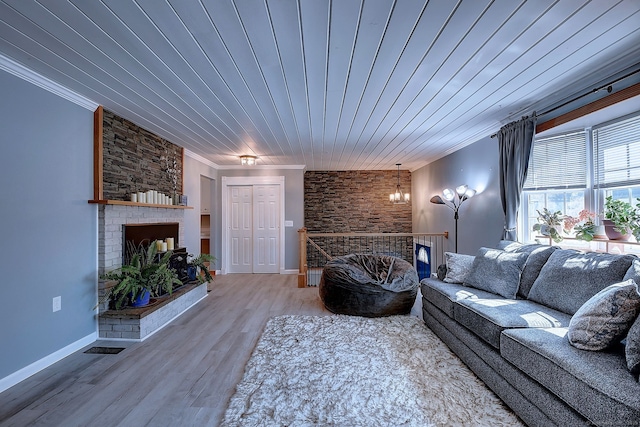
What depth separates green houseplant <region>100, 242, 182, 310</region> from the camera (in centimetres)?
285

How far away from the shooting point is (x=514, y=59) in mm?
1931

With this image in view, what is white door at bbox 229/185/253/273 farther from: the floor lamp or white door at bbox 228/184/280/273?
the floor lamp

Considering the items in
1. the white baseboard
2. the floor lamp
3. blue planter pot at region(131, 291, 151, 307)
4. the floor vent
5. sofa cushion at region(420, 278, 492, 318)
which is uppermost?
the floor lamp

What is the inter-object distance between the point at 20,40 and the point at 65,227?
1.52 metres

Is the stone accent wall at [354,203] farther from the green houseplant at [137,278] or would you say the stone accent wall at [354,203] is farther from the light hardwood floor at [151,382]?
the green houseplant at [137,278]

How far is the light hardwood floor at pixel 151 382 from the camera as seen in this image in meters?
1.72

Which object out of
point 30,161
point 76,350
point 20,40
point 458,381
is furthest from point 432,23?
point 76,350

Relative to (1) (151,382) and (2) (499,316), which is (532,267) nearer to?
(2) (499,316)

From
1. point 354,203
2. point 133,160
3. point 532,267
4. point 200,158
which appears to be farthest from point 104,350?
point 354,203

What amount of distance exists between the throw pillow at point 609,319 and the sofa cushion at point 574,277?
15.1 inches

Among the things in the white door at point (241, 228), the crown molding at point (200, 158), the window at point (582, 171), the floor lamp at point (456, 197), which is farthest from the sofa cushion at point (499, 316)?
the white door at point (241, 228)

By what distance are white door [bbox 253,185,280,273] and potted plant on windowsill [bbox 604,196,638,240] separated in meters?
5.05

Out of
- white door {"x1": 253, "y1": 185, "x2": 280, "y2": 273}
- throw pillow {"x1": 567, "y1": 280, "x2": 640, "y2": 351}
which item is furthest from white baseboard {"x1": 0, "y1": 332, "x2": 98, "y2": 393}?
throw pillow {"x1": 567, "y1": 280, "x2": 640, "y2": 351}

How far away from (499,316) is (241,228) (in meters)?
5.14
